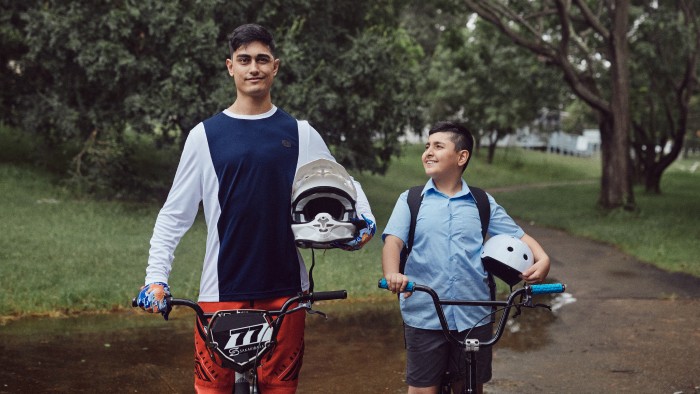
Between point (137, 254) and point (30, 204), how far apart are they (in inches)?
181

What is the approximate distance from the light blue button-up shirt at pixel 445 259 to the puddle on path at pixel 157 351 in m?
2.56

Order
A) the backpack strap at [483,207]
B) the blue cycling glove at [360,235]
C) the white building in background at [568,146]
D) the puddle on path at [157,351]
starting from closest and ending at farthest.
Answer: the blue cycling glove at [360,235], the backpack strap at [483,207], the puddle on path at [157,351], the white building in background at [568,146]

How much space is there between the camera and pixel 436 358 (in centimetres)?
423

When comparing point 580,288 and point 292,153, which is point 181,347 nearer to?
point 292,153

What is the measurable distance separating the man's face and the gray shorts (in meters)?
1.37

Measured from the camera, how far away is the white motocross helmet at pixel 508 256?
397 centimetres

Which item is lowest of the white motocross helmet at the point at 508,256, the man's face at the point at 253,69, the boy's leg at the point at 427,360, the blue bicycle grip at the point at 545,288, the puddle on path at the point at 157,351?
the puddle on path at the point at 157,351

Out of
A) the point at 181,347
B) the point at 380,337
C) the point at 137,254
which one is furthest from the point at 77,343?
the point at 137,254

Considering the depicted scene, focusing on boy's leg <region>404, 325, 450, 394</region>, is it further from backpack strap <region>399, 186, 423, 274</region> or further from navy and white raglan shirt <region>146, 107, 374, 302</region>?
navy and white raglan shirt <region>146, 107, 374, 302</region>

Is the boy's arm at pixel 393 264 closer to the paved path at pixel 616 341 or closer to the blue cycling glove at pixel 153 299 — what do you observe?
the blue cycling glove at pixel 153 299

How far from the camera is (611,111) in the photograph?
21656 millimetres

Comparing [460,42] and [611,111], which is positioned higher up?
[460,42]

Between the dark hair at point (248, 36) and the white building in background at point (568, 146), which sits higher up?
the dark hair at point (248, 36)

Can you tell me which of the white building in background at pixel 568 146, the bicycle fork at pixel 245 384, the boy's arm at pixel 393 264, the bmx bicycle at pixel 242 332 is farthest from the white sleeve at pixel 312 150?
the white building in background at pixel 568 146
